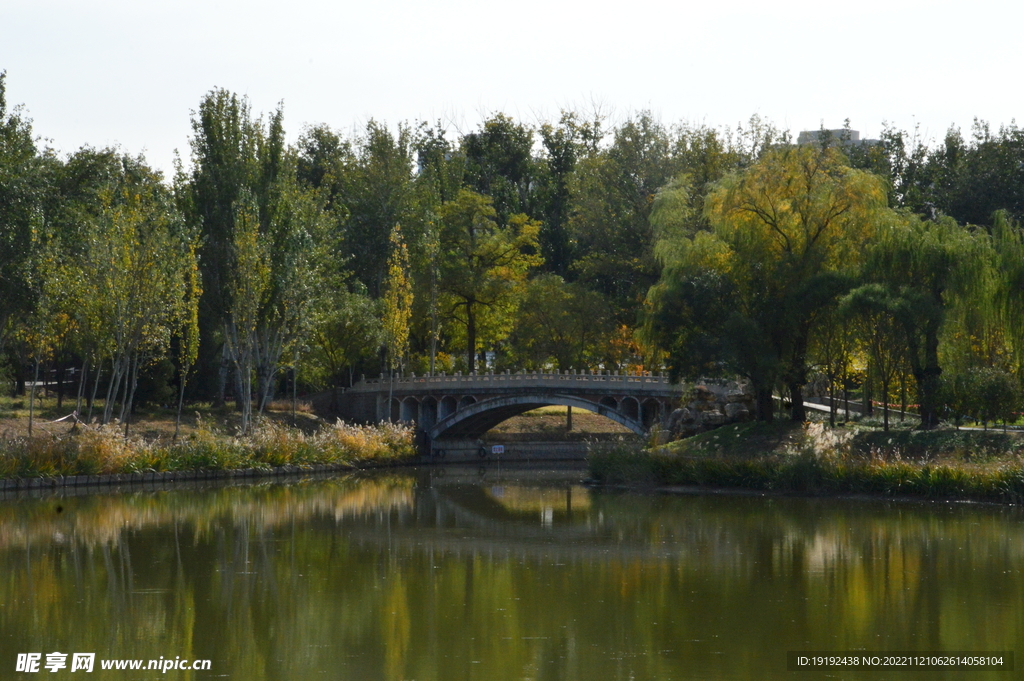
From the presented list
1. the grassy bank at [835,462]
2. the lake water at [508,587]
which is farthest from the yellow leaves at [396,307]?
the lake water at [508,587]

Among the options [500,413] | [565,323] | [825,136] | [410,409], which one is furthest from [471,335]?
[825,136]

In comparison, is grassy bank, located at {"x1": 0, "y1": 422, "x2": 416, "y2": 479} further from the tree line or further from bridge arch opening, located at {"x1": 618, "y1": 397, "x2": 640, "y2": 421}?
bridge arch opening, located at {"x1": 618, "y1": 397, "x2": 640, "y2": 421}

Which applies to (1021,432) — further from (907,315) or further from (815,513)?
(815,513)

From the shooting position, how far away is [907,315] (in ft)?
104

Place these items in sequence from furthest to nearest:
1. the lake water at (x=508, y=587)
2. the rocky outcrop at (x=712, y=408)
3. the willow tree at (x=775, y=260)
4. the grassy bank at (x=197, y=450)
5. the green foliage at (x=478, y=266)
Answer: the green foliage at (x=478, y=266) → the rocky outcrop at (x=712, y=408) → the willow tree at (x=775, y=260) → the grassy bank at (x=197, y=450) → the lake water at (x=508, y=587)

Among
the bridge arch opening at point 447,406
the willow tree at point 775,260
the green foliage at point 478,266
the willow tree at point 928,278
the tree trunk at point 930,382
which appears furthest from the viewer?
the green foliage at point 478,266

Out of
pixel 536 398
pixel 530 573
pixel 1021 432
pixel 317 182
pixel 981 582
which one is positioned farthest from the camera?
pixel 317 182

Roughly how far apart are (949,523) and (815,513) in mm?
3395

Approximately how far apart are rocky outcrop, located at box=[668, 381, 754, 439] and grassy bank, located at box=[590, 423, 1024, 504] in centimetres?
99

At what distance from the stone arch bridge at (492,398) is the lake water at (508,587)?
53.9 feet

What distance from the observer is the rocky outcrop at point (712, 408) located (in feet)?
126

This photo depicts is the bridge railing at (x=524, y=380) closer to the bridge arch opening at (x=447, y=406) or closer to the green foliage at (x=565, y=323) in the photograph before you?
the bridge arch opening at (x=447, y=406)

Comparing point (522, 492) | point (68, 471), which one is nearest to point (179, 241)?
point (68, 471)

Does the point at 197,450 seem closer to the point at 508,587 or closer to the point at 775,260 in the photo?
the point at 775,260
